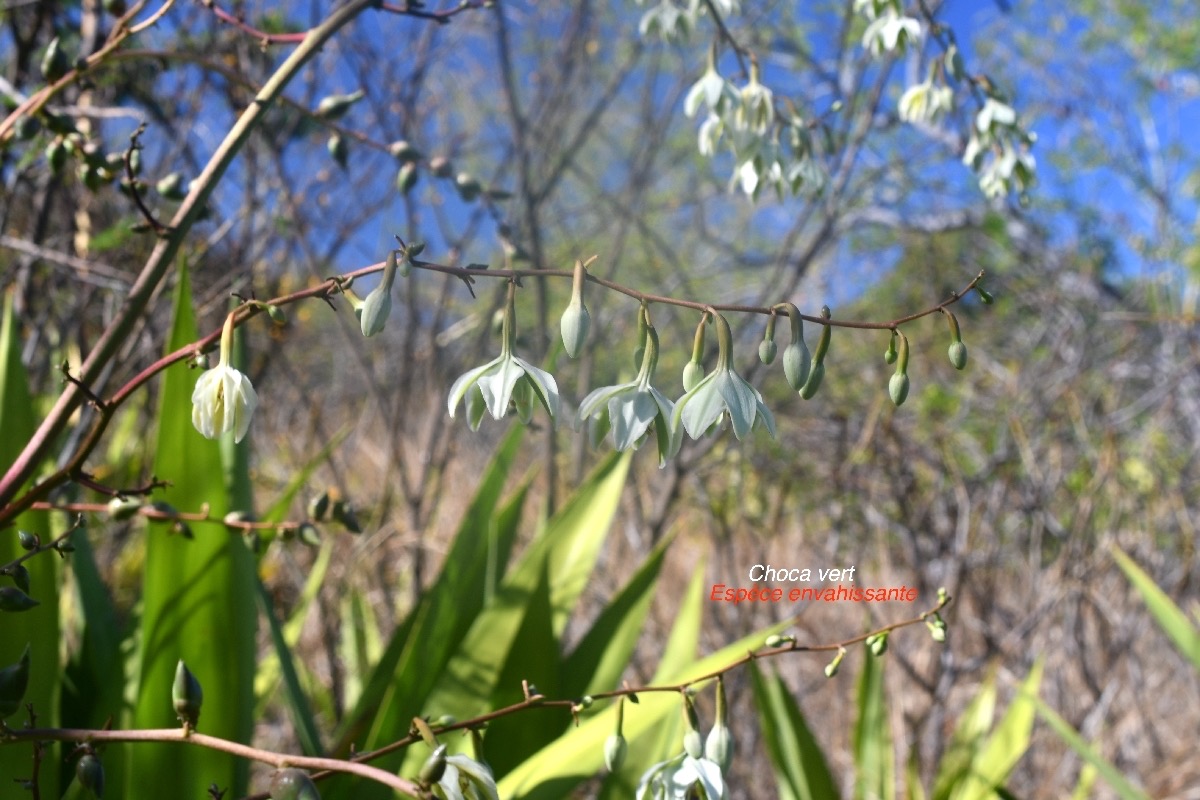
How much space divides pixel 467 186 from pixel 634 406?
0.49 meters

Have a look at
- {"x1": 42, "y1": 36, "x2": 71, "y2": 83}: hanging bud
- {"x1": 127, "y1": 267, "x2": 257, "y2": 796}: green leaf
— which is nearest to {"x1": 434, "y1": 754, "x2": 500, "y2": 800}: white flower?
{"x1": 127, "y1": 267, "x2": 257, "y2": 796}: green leaf

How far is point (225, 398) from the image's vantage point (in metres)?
0.55

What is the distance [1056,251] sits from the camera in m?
4.95

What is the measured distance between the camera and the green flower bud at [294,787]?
41 cm

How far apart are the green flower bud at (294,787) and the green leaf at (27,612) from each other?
1.55ft

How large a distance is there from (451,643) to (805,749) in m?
0.56

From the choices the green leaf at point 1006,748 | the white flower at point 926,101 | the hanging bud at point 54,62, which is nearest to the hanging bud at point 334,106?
the hanging bud at point 54,62

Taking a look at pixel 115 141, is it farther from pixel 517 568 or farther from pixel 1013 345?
pixel 1013 345

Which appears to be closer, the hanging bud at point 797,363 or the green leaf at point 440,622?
the hanging bud at point 797,363

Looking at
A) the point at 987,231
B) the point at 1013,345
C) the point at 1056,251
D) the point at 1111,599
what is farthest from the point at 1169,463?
Result: the point at 987,231

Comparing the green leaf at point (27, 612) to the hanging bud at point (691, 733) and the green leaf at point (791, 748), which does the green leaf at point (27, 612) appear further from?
the green leaf at point (791, 748)

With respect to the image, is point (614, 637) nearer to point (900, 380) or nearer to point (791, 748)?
point (791, 748)

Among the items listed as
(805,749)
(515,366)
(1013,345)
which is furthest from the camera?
(1013,345)

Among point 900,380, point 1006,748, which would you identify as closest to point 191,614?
point 900,380
